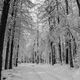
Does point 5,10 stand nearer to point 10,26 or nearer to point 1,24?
point 1,24

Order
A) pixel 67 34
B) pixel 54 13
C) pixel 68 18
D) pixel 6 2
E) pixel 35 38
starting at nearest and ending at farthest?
1. pixel 6 2
2. pixel 68 18
3. pixel 67 34
4. pixel 54 13
5. pixel 35 38

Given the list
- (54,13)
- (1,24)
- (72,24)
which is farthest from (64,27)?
(1,24)

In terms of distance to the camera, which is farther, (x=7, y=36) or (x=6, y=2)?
(x=7, y=36)

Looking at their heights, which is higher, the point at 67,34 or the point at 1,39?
the point at 67,34

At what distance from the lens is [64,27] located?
40.5 feet

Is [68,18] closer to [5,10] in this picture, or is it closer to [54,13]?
[54,13]

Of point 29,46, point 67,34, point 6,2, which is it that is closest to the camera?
point 6,2

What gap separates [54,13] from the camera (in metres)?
15.1

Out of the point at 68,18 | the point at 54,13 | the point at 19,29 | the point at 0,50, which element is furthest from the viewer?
the point at 19,29

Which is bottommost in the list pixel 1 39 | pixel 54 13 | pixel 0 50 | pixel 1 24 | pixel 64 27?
pixel 0 50

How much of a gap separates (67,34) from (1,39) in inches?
366

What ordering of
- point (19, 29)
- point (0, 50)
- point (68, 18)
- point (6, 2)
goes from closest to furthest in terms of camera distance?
1. point (0, 50)
2. point (6, 2)
3. point (68, 18)
4. point (19, 29)

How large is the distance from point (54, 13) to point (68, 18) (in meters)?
3.46

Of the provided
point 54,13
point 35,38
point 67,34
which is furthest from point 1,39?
point 35,38
